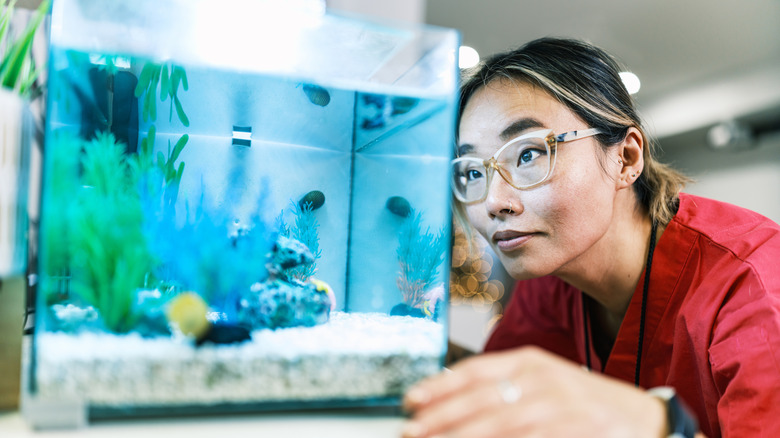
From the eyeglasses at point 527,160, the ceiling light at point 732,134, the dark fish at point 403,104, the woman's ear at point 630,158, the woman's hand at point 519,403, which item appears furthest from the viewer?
the ceiling light at point 732,134

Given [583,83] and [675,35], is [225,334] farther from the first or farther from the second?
[675,35]

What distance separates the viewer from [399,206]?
73 centimetres

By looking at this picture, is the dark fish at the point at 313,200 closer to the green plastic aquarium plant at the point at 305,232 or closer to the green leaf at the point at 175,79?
the green plastic aquarium plant at the point at 305,232

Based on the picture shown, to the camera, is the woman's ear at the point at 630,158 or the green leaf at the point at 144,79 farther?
the woman's ear at the point at 630,158

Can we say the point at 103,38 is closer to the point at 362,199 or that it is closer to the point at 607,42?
the point at 362,199

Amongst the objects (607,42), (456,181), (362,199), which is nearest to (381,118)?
(362,199)

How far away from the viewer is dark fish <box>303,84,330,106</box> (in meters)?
0.71

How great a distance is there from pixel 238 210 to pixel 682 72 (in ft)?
17.3

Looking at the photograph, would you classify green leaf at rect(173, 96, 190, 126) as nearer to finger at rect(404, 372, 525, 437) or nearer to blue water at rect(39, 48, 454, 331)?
blue water at rect(39, 48, 454, 331)

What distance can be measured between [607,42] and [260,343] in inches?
168

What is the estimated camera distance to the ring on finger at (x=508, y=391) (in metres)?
0.48

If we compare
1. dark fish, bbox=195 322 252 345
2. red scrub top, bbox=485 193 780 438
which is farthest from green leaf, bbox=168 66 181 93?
red scrub top, bbox=485 193 780 438

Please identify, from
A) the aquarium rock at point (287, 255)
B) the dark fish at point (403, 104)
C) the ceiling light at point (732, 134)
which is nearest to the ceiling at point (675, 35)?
the ceiling light at point (732, 134)

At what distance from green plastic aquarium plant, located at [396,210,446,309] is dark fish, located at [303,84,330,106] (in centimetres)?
21
